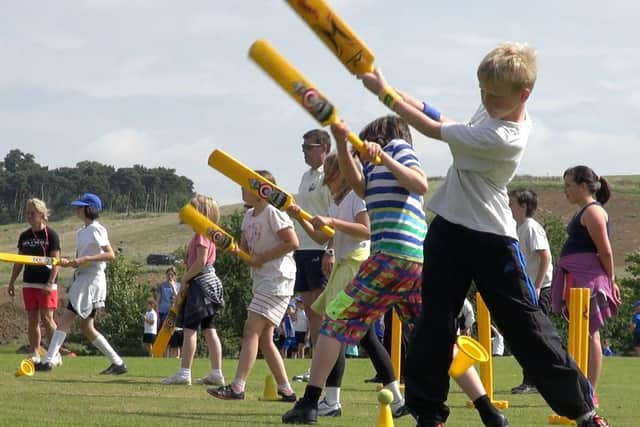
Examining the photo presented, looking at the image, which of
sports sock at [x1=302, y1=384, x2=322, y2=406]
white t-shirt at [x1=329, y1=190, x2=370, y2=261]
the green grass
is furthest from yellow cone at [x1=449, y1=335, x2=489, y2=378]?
white t-shirt at [x1=329, y1=190, x2=370, y2=261]

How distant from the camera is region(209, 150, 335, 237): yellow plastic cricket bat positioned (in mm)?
8094

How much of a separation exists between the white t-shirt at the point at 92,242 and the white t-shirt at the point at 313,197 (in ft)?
8.52

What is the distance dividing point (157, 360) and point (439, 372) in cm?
1041

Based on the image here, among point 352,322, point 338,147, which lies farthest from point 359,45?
point 352,322

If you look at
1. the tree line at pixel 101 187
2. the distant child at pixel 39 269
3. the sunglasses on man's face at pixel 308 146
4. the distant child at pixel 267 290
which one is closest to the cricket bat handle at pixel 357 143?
the distant child at pixel 267 290

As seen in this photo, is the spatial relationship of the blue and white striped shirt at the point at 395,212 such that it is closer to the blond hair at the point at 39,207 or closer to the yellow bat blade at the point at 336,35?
the yellow bat blade at the point at 336,35

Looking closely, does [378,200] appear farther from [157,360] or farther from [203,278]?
[157,360]

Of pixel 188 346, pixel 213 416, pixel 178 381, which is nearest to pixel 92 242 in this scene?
pixel 188 346

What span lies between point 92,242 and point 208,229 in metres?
2.73

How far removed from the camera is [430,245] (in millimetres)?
6035

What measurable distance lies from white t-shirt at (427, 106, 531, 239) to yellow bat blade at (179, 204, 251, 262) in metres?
3.68

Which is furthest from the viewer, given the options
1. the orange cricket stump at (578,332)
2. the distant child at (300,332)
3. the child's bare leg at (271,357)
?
the distant child at (300,332)

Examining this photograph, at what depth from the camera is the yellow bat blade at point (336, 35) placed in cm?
552

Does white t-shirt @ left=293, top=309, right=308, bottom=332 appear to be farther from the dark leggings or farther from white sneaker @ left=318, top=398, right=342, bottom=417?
white sneaker @ left=318, top=398, right=342, bottom=417
